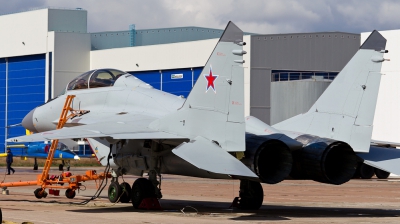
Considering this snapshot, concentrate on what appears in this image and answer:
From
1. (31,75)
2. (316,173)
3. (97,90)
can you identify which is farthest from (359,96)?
(31,75)

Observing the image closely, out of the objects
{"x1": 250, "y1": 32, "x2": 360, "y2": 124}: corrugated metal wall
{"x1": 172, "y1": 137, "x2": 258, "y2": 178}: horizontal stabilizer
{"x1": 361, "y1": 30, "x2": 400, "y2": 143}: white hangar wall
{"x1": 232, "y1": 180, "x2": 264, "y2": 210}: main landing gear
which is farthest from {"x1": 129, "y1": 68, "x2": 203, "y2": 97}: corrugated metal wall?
{"x1": 172, "y1": 137, "x2": 258, "y2": 178}: horizontal stabilizer

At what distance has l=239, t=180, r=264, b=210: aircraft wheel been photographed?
55.3 feet

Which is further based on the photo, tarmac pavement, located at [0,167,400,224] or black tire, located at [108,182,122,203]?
black tire, located at [108,182,122,203]

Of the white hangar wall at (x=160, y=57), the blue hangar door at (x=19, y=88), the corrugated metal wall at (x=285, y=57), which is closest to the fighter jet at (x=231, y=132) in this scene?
the corrugated metal wall at (x=285, y=57)

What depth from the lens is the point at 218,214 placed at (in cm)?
1523

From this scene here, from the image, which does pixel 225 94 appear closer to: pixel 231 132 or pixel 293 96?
pixel 231 132

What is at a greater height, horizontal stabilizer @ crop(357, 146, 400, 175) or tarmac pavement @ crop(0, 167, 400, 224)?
horizontal stabilizer @ crop(357, 146, 400, 175)

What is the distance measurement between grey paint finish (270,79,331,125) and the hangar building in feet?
0.19

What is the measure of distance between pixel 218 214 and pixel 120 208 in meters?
2.44

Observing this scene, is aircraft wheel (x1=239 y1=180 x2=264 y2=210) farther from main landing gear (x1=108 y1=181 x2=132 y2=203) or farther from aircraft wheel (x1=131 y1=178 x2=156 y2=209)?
main landing gear (x1=108 y1=181 x2=132 y2=203)

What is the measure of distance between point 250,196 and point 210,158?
12.5 ft

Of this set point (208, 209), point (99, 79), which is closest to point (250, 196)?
point (208, 209)

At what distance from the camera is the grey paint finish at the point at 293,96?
135 ft

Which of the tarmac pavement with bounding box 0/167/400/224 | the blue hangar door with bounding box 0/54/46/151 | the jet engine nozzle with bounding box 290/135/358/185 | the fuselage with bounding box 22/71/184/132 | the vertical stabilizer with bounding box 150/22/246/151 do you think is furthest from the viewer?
the blue hangar door with bounding box 0/54/46/151
